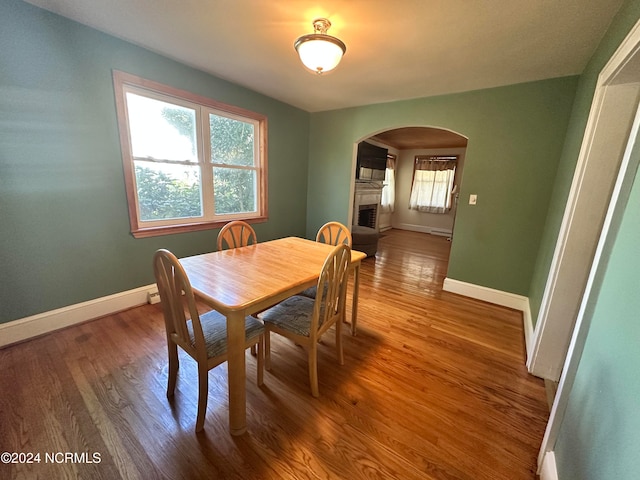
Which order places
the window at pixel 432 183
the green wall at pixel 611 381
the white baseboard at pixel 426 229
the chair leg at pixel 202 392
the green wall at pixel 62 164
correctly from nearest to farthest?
the green wall at pixel 611 381
the chair leg at pixel 202 392
the green wall at pixel 62 164
the window at pixel 432 183
the white baseboard at pixel 426 229

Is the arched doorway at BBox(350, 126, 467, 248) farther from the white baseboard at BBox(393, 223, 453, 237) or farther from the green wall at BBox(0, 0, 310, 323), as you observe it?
the green wall at BBox(0, 0, 310, 323)

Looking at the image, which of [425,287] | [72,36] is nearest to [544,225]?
[425,287]

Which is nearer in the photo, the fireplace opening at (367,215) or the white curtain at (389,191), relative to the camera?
the fireplace opening at (367,215)

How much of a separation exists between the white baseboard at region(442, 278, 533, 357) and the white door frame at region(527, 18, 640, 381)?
0.70 m

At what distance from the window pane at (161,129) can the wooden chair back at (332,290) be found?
7.31 feet

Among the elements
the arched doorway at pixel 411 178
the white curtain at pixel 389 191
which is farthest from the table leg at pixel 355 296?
the white curtain at pixel 389 191

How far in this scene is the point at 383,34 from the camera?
188cm

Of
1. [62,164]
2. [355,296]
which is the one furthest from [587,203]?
[62,164]

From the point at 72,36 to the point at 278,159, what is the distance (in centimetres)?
227

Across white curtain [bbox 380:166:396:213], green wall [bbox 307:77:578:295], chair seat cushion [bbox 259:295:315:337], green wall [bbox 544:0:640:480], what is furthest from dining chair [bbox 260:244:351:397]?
white curtain [bbox 380:166:396:213]

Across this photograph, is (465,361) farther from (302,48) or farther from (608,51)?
(302,48)

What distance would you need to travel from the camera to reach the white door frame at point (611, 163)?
100 centimetres

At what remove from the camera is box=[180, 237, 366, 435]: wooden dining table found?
1204mm

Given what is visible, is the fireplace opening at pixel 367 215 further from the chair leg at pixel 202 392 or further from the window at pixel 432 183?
the chair leg at pixel 202 392
